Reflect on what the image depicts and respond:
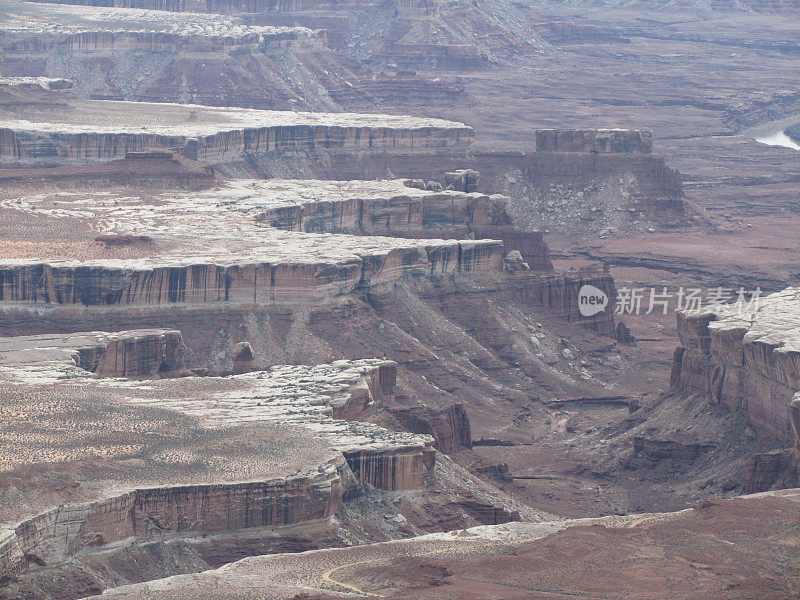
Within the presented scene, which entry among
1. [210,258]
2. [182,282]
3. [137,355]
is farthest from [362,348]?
[137,355]

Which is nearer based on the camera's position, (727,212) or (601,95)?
(727,212)

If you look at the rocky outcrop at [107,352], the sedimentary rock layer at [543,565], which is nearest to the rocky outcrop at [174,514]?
the sedimentary rock layer at [543,565]

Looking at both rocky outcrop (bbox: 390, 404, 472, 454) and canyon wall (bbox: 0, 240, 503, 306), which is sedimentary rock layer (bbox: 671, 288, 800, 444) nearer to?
rocky outcrop (bbox: 390, 404, 472, 454)

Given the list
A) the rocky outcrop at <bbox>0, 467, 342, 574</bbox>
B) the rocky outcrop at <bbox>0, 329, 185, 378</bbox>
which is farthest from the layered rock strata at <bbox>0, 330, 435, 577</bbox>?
the rocky outcrop at <bbox>0, 329, 185, 378</bbox>

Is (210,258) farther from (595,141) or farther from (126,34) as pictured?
(126,34)

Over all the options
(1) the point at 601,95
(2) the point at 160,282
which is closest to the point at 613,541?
(2) the point at 160,282

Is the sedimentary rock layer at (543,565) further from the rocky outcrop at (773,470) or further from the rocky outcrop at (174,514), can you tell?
the rocky outcrop at (773,470)

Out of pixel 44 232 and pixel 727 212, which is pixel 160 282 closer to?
pixel 44 232
